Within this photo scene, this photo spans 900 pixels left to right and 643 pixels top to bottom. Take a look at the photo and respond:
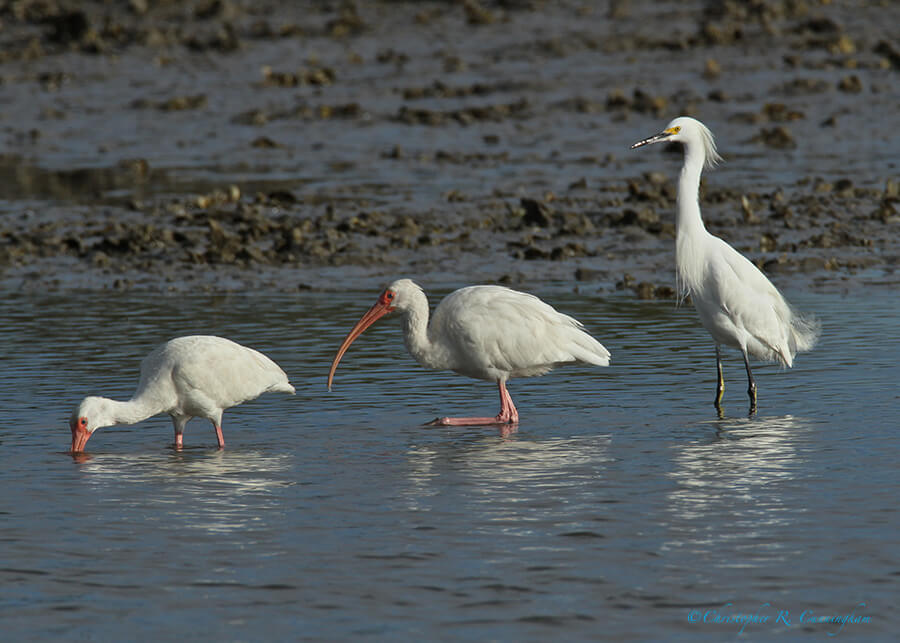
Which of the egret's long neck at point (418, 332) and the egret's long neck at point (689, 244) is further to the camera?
the egret's long neck at point (689, 244)

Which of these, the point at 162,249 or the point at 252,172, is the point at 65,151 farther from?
the point at 162,249

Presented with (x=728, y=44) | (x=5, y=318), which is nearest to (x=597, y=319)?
(x=5, y=318)

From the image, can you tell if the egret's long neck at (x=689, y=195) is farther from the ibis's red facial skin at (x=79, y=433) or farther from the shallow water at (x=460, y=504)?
the ibis's red facial skin at (x=79, y=433)

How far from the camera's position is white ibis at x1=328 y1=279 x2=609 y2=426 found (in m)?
10.5

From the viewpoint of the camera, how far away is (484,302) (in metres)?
10.7

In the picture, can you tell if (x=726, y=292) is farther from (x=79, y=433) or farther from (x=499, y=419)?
(x=79, y=433)

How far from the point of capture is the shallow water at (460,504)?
6.27 m

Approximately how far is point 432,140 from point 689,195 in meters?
12.9

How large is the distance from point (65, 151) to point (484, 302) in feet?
51.5

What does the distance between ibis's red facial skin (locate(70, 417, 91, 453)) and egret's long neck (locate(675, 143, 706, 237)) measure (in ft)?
14.4

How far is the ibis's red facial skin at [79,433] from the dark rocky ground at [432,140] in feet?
20.8

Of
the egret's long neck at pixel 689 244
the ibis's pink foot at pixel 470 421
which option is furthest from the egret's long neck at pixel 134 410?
the egret's long neck at pixel 689 244

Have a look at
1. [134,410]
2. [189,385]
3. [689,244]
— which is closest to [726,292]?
[689,244]

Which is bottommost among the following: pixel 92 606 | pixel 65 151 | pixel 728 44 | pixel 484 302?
pixel 92 606
